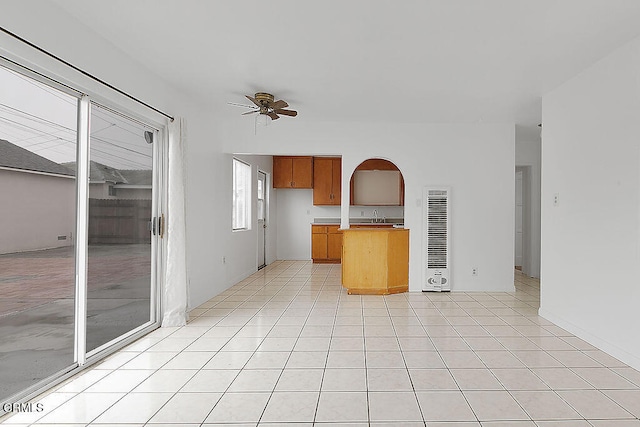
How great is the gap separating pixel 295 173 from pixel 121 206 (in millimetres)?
5234

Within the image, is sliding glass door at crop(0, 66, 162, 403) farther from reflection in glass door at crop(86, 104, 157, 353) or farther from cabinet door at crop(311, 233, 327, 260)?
cabinet door at crop(311, 233, 327, 260)

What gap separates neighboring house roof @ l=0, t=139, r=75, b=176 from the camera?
9.24 feet

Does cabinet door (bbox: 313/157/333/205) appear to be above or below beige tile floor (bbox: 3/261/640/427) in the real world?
above

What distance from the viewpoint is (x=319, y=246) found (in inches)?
362

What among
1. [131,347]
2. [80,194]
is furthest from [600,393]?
[80,194]

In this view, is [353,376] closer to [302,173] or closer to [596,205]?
[596,205]

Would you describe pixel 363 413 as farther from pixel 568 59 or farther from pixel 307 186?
pixel 307 186

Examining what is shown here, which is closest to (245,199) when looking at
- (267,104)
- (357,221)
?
(357,221)

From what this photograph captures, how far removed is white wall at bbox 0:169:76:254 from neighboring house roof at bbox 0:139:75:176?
0.22 feet

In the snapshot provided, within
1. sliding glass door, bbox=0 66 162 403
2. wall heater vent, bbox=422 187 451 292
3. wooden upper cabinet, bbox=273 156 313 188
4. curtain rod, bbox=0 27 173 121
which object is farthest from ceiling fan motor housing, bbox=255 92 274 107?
wooden upper cabinet, bbox=273 156 313 188

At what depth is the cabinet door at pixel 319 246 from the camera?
9196mm

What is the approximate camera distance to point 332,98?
4832 mm

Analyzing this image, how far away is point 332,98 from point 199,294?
3.05 m

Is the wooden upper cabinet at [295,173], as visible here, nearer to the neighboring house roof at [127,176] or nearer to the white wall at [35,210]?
the neighboring house roof at [127,176]
